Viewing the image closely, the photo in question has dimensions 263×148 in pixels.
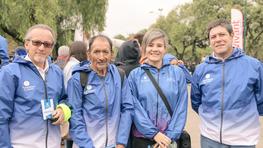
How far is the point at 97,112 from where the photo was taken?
3.86 metres

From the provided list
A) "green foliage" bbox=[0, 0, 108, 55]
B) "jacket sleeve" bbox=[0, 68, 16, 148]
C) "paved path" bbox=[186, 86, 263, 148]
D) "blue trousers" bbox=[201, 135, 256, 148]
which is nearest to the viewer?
"jacket sleeve" bbox=[0, 68, 16, 148]

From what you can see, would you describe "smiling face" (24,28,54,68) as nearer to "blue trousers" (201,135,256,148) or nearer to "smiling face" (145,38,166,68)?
"smiling face" (145,38,166,68)

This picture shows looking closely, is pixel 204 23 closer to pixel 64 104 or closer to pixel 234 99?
pixel 234 99

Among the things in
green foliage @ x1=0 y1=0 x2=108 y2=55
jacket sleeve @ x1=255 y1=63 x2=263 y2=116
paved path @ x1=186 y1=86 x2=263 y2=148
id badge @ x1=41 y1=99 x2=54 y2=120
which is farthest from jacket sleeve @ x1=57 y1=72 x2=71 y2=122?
green foliage @ x1=0 y1=0 x2=108 y2=55

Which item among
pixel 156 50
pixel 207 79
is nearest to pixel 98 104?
pixel 156 50

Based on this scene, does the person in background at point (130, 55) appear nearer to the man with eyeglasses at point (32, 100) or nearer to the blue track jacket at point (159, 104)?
the blue track jacket at point (159, 104)

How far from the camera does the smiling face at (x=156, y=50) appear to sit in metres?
4.17

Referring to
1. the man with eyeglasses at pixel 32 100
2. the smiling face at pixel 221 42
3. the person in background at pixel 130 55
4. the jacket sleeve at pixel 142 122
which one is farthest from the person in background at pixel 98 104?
the person in background at pixel 130 55

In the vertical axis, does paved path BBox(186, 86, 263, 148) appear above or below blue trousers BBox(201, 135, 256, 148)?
below

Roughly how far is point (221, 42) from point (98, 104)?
1392mm

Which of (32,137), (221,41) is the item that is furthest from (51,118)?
(221,41)

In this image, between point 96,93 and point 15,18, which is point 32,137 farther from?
point 15,18

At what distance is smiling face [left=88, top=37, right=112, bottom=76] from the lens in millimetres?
3914

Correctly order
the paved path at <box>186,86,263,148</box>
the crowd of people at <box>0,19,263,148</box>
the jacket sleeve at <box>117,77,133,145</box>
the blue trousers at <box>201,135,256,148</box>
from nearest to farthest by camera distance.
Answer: the crowd of people at <box>0,19,263,148</box> → the jacket sleeve at <box>117,77,133,145</box> → the blue trousers at <box>201,135,256,148</box> → the paved path at <box>186,86,263,148</box>
